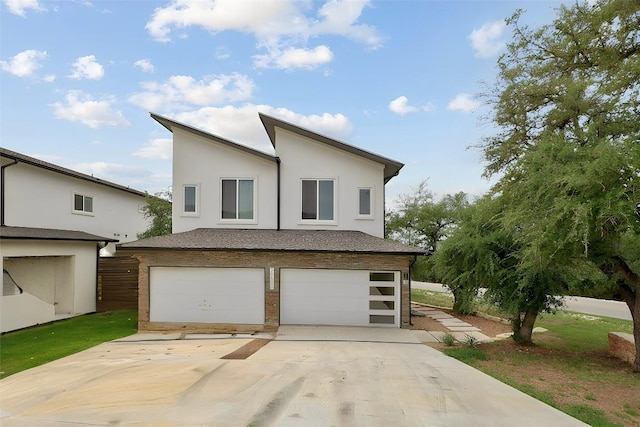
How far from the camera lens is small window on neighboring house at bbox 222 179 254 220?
1530 centimetres

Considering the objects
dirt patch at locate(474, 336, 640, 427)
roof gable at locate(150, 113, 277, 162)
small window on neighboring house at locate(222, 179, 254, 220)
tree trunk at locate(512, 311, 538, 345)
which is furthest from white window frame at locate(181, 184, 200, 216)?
tree trunk at locate(512, 311, 538, 345)

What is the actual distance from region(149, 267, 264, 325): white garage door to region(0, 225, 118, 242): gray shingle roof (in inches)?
187

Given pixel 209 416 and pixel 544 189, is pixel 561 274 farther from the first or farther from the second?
pixel 209 416

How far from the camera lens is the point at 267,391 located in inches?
254

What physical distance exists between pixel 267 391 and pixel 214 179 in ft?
34.6

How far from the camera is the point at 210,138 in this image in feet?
50.0

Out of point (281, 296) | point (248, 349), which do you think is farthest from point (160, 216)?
point (248, 349)

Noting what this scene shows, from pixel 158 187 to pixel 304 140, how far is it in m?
11.6

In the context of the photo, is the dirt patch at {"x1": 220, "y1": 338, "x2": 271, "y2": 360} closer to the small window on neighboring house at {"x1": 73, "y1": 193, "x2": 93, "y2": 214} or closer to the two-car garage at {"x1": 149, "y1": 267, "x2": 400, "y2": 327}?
the two-car garage at {"x1": 149, "y1": 267, "x2": 400, "y2": 327}

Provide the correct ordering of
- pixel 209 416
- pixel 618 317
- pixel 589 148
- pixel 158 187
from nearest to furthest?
pixel 209 416 < pixel 589 148 < pixel 618 317 < pixel 158 187

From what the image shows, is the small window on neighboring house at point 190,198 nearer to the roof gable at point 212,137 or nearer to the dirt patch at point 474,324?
the roof gable at point 212,137

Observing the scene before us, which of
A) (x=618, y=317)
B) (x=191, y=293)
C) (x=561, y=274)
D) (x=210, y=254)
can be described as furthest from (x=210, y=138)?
(x=618, y=317)

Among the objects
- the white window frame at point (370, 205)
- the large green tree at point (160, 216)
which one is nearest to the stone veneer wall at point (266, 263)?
the white window frame at point (370, 205)

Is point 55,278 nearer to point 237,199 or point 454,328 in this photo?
point 237,199
